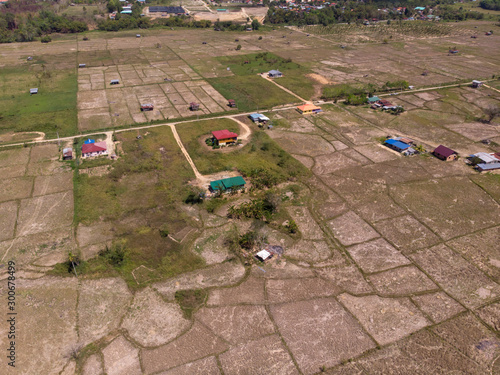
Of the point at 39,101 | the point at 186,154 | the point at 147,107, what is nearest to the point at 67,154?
the point at 186,154

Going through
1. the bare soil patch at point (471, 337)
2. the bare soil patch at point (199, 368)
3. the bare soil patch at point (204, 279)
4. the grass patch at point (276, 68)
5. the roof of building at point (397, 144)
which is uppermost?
the grass patch at point (276, 68)

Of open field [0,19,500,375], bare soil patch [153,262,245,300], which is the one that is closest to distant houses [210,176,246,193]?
open field [0,19,500,375]

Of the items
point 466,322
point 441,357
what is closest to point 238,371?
point 441,357

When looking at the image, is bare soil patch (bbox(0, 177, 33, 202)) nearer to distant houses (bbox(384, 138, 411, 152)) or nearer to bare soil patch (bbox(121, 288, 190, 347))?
bare soil patch (bbox(121, 288, 190, 347))

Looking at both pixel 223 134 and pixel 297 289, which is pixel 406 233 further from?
pixel 223 134

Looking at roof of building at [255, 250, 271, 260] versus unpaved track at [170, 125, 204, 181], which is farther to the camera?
unpaved track at [170, 125, 204, 181]

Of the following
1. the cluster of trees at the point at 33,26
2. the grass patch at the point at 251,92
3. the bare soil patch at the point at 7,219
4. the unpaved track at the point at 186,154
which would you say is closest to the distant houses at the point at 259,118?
the grass patch at the point at 251,92

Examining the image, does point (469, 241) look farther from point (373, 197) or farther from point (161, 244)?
point (161, 244)

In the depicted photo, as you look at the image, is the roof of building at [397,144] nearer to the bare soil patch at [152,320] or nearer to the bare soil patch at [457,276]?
the bare soil patch at [457,276]
